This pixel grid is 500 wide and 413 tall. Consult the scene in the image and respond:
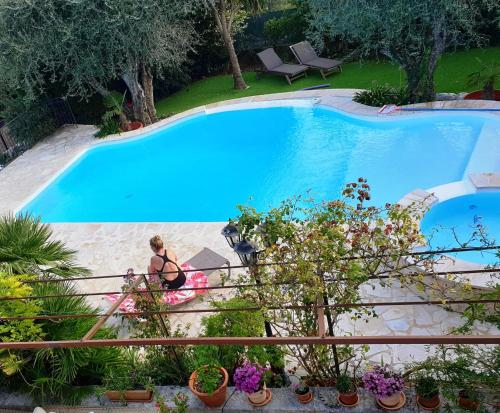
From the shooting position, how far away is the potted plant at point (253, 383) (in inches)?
203

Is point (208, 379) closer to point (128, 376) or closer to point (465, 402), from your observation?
point (128, 376)

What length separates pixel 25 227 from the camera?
7449 mm

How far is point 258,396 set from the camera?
5.30 meters

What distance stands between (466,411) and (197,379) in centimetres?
295

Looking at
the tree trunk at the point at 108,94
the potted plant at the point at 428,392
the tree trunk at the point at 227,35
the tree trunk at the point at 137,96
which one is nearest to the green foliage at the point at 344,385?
the potted plant at the point at 428,392

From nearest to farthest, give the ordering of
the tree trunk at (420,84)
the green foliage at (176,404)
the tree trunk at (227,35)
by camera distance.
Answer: the green foliage at (176,404) → the tree trunk at (420,84) → the tree trunk at (227,35)

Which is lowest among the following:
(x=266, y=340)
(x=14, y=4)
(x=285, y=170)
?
(x=285, y=170)

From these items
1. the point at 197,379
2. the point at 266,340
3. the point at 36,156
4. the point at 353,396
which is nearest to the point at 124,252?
the point at 197,379

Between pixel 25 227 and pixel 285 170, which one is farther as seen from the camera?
pixel 285 170

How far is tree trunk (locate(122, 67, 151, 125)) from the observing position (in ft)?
55.8

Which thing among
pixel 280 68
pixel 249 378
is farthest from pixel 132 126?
pixel 249 378

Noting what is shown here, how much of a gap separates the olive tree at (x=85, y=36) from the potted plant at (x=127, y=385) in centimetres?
1159

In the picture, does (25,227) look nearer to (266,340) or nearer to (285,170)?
(266,340)

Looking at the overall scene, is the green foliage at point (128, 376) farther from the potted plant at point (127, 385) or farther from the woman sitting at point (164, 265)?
the woman sitting at point (164, 265)
